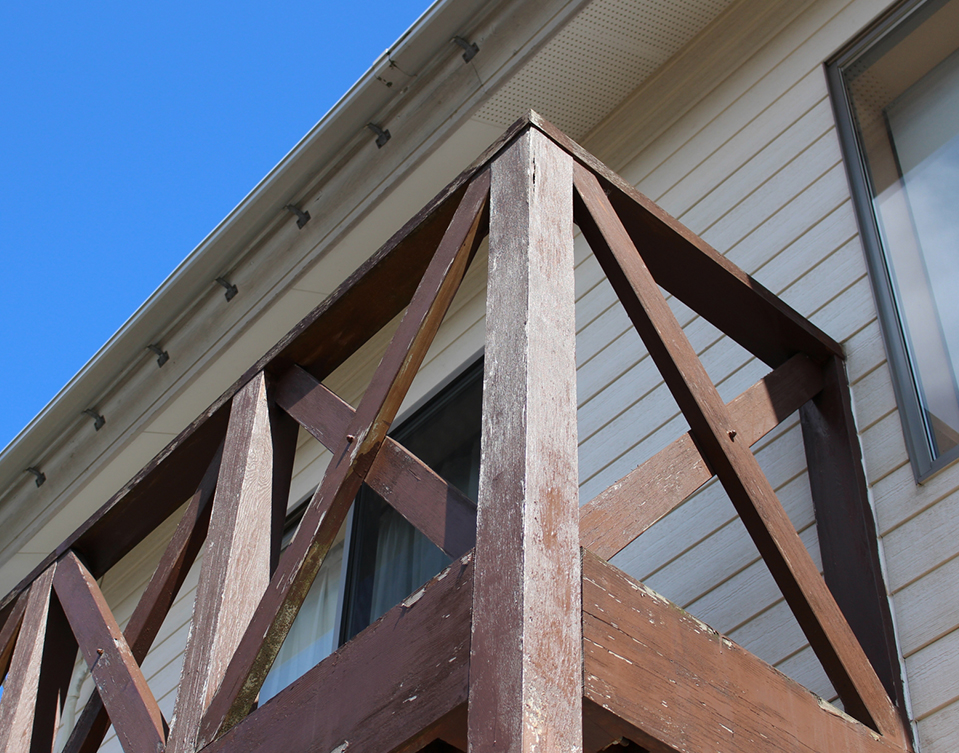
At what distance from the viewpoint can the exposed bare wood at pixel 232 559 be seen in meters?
2.35

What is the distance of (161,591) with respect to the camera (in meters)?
2.96

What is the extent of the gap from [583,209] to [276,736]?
4.18 feet

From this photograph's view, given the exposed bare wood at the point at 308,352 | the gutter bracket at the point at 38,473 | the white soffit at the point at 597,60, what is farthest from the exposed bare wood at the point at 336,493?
the gutter bracket at the point at 38,473

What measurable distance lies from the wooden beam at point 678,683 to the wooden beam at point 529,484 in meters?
0.06

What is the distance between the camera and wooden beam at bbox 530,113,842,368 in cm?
256

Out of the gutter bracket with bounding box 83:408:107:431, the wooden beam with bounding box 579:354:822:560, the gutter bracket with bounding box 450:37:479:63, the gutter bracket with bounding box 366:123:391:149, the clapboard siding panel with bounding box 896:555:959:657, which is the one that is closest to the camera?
the wooden beam with bounding box 579:354:822:560

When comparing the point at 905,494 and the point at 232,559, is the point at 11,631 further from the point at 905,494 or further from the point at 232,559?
the point at 905,494

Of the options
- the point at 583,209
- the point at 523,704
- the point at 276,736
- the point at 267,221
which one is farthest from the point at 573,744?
the point at 267,221

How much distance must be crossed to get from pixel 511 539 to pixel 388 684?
13.4 inches

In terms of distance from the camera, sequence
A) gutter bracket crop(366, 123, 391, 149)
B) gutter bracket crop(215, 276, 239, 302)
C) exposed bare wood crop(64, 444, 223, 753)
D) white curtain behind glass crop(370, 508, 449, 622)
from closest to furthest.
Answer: exposed bare wood crop(64, 444, 223, 753) < white curtain behind glass crop(370, 508, 449, 622) < gutter bracket crop(366, 123, 391, 149) < gutter bracket crop(215, 276, 239, 302)

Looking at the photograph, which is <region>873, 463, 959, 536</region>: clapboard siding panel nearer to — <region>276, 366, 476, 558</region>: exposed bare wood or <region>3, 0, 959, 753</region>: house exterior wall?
<region>3, 0, 959, 753</region>: house exterior wall

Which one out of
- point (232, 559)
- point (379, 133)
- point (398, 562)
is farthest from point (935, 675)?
point (379, 133)

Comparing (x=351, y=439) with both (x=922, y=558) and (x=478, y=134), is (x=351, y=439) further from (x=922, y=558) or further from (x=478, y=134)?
(x=478, y=134)

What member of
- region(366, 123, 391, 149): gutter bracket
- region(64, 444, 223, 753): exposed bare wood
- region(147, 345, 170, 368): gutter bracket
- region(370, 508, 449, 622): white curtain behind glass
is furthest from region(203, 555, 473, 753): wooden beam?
region(147, 345, 170, 368): gutter bracket
